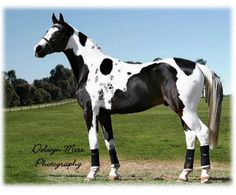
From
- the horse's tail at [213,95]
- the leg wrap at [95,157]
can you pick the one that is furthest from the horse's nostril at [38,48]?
the horse's tail at [213,95]

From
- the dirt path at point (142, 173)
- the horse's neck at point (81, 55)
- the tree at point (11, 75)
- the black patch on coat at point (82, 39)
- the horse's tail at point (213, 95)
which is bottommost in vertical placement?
the dirt path at point (142, 173)

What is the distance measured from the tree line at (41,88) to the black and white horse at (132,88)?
0.83 m

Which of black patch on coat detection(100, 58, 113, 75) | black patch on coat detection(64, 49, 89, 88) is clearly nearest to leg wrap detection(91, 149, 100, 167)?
black patch on coat detection(64, 49, 89, 88)

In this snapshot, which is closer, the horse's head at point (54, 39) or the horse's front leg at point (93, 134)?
the horse's front leg at point (93, 134)

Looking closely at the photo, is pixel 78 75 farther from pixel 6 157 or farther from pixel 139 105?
pixel 6 157

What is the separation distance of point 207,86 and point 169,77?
62 cm

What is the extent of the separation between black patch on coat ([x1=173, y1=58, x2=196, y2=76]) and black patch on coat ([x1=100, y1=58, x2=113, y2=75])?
996 mm

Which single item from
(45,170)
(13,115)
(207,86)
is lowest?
(45,170)

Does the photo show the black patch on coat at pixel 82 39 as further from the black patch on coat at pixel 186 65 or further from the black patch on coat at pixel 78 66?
the black patch on coat at pixel 186 65

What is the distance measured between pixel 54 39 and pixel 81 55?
489 mm

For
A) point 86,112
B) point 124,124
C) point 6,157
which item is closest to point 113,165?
point 86,112

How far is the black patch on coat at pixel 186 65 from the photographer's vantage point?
585cm

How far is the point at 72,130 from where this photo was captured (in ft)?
27.6

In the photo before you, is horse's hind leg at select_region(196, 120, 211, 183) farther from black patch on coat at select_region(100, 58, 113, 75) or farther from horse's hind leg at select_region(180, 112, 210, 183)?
black patch on coat at select_region(100, 58, 113, 75)
